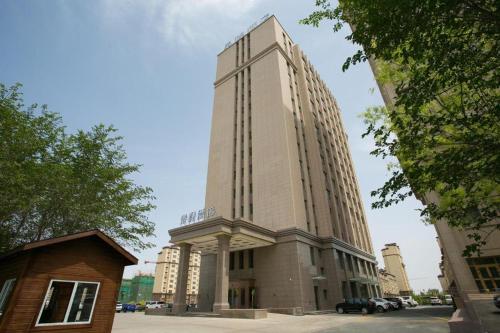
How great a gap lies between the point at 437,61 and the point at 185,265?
97.8 ft

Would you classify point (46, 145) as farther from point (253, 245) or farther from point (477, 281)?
point (477, 281)

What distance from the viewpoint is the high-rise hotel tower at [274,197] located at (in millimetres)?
30234

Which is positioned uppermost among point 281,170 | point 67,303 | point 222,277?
point 281,170

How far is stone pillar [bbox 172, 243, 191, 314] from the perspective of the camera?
1093 inches

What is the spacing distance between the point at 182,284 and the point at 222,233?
7394 mm

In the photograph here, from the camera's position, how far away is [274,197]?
34.5 m

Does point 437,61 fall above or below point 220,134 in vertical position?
below

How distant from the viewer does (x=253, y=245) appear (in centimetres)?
3247

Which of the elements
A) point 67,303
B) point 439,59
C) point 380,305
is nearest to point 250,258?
point 380,305

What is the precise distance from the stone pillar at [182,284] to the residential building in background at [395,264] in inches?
4986

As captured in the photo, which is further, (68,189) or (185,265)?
(185,265)

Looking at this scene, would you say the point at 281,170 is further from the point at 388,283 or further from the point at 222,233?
the point at 388,283

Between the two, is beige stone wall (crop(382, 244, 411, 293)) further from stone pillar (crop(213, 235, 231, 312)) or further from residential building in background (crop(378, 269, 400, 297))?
stone pillar (crop(213, 235, 231, 312))

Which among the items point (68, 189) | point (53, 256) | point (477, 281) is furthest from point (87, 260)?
point (477, 281)
